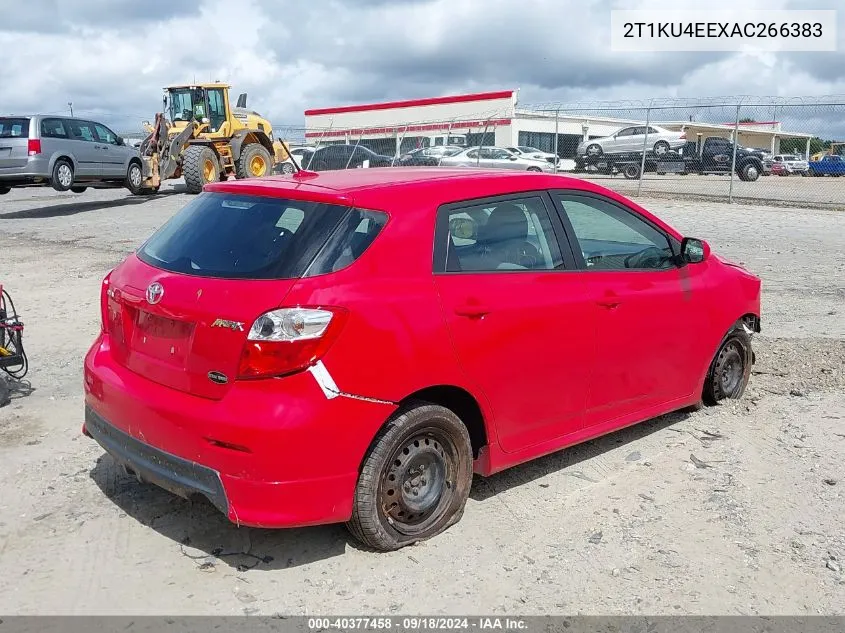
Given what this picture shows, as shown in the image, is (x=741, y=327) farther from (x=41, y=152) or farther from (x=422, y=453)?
(x=41, y=152)

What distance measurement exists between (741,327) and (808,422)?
0.74m

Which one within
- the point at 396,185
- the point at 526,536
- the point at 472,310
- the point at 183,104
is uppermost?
the point at 183,104

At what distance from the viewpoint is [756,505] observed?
13.6 feet

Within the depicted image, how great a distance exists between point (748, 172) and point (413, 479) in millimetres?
27201

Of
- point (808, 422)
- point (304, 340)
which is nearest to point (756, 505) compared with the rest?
point (808, 422)

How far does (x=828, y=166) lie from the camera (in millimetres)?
28719

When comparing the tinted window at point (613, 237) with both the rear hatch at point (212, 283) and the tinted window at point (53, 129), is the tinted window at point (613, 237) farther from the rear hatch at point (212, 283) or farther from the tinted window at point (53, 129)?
the tinted window at point (53, 129)

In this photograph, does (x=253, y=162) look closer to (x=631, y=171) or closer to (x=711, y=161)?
(x=711, y=161)

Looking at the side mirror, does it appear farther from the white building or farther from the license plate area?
the white building

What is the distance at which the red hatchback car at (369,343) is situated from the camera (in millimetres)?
3240

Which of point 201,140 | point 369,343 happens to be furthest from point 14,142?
point 369,343

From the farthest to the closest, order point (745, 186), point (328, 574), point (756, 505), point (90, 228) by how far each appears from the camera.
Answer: point (745, 186)
point (90, 228)
point (756, 505)
point (328, 574)

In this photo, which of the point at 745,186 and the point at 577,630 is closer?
the point at 577,630

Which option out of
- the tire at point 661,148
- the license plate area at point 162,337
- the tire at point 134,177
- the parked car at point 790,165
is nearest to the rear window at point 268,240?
the license plate area at point 162,337
